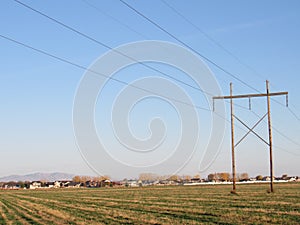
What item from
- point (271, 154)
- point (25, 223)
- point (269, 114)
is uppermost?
point (269, 114)

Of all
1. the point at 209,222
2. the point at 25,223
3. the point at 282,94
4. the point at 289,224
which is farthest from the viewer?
the point at 282,94

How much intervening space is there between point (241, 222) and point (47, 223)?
9.82 meters

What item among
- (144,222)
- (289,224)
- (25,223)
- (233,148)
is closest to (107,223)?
(144,222)

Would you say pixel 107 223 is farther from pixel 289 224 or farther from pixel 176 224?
pixel 289 224

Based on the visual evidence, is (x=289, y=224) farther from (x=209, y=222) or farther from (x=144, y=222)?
(x=144, y=222)

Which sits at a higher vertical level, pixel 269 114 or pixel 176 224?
pixel 269 114

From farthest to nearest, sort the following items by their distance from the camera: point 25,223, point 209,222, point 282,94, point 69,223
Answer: point 282,94, point 25,223, point 69,223, point 209,222

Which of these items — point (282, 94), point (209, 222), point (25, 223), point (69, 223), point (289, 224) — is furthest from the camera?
point (282, 94)

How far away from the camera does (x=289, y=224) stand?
2083cm

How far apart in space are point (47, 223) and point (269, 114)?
114ft

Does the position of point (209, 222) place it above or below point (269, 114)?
below

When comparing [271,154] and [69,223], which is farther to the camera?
[271,154]

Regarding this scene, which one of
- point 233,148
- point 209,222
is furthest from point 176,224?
point 233,148

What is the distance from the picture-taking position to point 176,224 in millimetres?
21469
